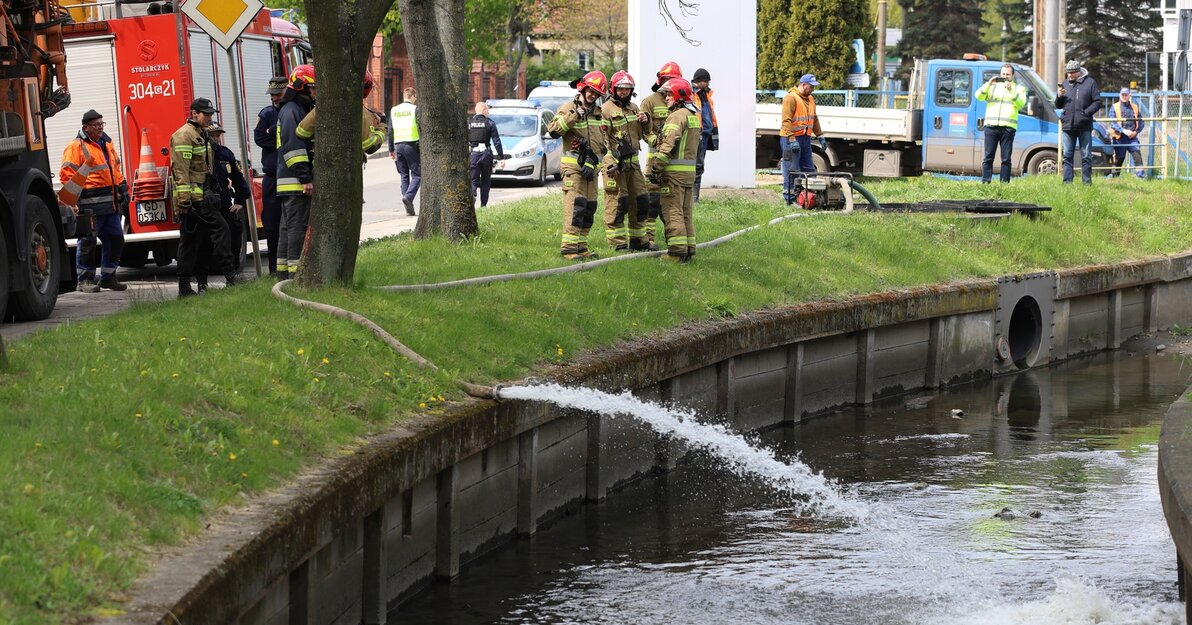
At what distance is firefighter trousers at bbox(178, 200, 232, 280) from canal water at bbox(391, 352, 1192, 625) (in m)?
4.14

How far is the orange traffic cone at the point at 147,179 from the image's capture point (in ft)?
56.0

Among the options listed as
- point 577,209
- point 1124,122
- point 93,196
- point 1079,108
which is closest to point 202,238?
point 93,196

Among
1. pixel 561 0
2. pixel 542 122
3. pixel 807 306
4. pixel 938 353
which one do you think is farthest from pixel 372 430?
pixel 561 0

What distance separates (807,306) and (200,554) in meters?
8.89

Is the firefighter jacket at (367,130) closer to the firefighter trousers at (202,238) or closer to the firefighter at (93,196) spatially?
the firefighter trousers at (202,238)

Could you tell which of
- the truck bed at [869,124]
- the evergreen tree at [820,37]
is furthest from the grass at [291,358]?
the evergreen tree at [820,37]

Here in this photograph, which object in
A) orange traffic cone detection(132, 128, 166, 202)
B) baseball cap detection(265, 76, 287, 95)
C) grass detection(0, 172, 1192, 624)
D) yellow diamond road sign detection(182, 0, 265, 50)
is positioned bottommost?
grass detection(0, 172, 1192, 624)

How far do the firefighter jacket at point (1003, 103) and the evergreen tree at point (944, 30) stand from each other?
4041cm

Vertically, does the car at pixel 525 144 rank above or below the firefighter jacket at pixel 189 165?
below

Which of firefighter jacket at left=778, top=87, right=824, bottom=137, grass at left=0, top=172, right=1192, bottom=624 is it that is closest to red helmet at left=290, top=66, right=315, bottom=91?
grass at left=0, top=172, right=1192, bottom=624

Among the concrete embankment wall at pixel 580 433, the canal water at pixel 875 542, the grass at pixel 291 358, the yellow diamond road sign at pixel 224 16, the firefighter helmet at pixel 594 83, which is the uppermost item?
the yellow diamond road sign at pixel 224 16

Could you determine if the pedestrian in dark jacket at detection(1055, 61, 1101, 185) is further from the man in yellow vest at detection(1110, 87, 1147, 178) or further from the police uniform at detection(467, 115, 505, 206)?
the police uniform at detection(467, 115, 505, 206)

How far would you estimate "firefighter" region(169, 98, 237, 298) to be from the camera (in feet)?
44.4

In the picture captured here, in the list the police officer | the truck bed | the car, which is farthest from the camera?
the car
